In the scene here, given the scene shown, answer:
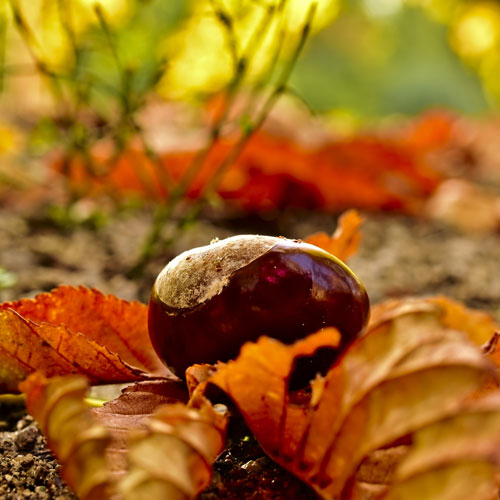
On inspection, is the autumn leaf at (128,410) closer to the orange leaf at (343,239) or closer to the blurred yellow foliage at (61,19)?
the orange leaf at (343,239)

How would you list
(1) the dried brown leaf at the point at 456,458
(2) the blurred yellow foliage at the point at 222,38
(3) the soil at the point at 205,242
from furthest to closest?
(2) the blurred yellow foliage at the point at 222,38, (3) the soil at the point at 205,242, (1) the dried brown leaf at the point at 456,458

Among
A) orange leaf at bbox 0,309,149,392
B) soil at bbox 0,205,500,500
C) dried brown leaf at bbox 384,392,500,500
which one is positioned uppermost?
dried brown leaf at bbox 384,392,500,500

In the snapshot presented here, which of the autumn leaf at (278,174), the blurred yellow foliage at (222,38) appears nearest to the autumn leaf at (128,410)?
the blurred yellow foliage at (222,38)

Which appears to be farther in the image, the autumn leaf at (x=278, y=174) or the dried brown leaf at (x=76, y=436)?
the autumn leaf at (x=278, y=174)

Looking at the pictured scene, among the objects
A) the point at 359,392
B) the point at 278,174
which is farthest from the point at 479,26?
the point at 359,392

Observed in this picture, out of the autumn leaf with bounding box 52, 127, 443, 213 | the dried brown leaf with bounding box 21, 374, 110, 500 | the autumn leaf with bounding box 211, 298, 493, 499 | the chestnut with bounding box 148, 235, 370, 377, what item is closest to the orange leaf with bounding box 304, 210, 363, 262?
the chestnut with bounding box 148, 235, 370, 377

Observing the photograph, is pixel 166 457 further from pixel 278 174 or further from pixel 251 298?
pixel 278 174

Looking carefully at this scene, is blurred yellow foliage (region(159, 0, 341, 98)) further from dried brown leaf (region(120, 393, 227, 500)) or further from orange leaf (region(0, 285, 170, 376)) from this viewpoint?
dried brown leaf (region(120, 393, 227, 500))
